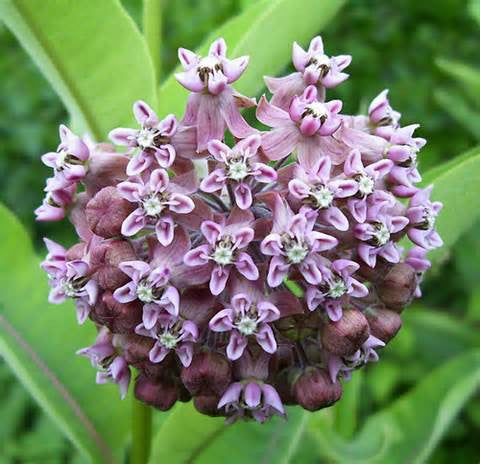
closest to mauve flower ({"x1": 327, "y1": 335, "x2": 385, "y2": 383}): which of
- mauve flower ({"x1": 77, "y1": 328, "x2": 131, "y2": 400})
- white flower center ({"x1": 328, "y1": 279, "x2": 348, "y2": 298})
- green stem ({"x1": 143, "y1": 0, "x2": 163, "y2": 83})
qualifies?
white flower center ({"x1": 328, "y1": 279, "x2": 348, "y2": 298})

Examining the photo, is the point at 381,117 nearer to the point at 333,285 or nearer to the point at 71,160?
the point at 333,285

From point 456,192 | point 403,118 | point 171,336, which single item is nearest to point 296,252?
point 171,336

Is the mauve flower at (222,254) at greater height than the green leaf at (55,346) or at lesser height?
greater

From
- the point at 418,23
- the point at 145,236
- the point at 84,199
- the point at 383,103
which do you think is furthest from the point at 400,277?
the point at 418,23

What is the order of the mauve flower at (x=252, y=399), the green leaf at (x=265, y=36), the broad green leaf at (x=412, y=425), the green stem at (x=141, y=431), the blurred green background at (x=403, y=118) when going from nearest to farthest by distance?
the mauve flower at (x=252, y=399) → the green leaf at (x=265, y=36) → the green stem at (x=141, y=431) → the broad green leaf at (x=412, y=425) → the blurred green background at (x=403, y=118)

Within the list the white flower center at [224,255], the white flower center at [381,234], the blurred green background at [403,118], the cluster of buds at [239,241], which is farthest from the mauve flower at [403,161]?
the blurred green background at [403,118]

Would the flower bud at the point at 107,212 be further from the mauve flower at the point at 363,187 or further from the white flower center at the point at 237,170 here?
the mauve flower at the point at 363,187

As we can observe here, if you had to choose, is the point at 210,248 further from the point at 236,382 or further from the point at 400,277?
the point at 400,277
